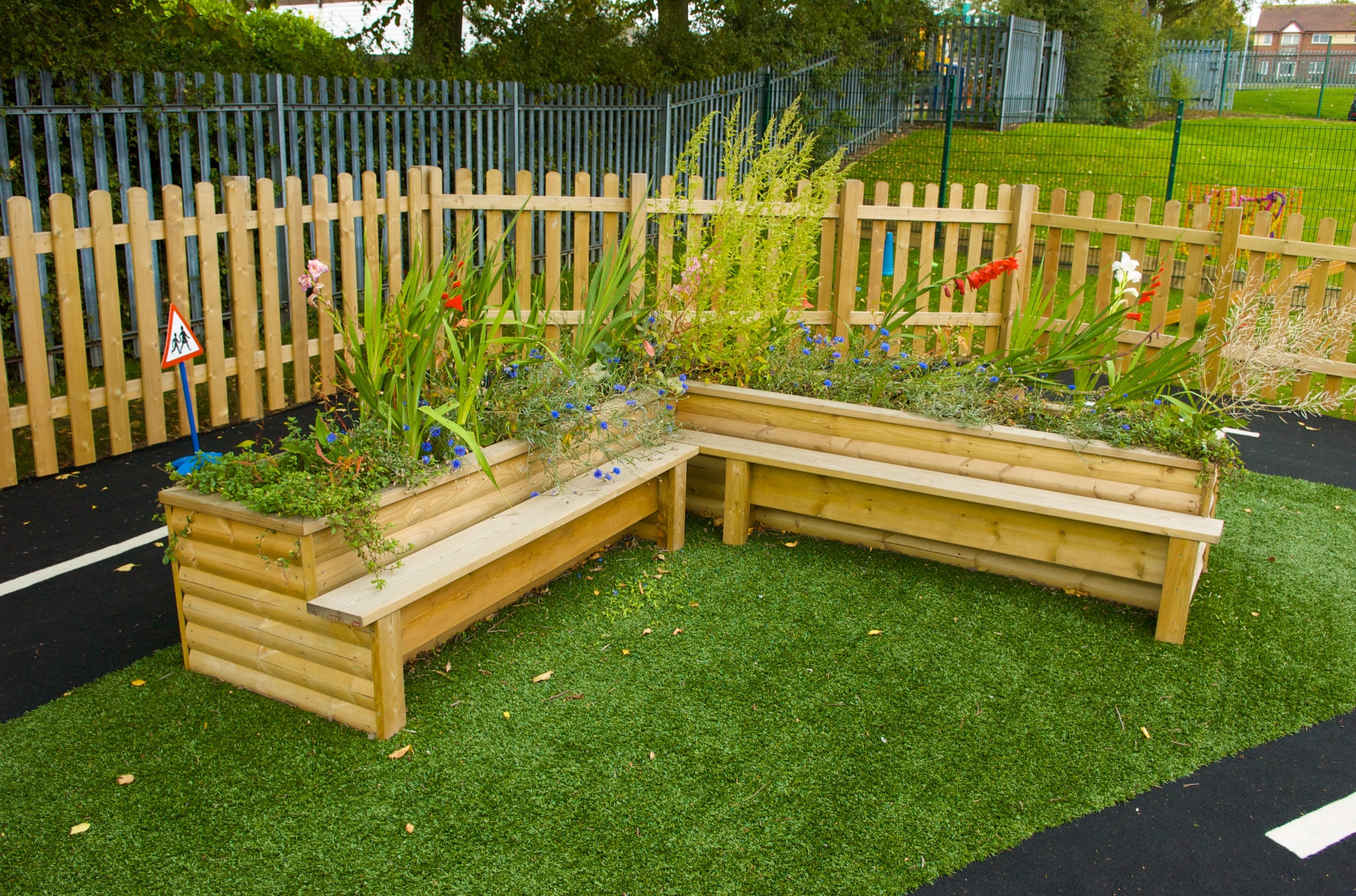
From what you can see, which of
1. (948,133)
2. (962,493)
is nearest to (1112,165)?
(948,133)

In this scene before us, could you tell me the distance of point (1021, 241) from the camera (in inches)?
307

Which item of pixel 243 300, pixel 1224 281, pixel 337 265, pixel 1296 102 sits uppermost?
pixel 1296 102

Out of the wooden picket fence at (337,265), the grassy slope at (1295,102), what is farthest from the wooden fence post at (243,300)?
the grassy slope at (1295,102)

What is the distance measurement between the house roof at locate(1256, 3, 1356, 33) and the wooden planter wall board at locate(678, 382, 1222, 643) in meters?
95.7

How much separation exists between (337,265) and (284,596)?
19.9 feet

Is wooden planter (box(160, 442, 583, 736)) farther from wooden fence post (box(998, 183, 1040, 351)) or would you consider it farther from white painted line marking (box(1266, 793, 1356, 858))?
wooden fence post (box(998, 183, 1040, 351))

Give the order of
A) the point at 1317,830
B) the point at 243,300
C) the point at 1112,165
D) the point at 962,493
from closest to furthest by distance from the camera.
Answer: the point at 1317,830 → the point at 962,493 → the point at 243,300 → the point at 1112,165

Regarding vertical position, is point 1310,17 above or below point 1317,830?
above

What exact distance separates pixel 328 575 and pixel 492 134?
24.0 feet

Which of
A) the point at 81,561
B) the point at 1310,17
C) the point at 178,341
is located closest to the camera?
the point at 178,341

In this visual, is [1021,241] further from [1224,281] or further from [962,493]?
[962,493]

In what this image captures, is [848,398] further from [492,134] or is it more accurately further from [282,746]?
[492,134]

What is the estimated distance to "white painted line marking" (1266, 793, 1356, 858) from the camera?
3.26m

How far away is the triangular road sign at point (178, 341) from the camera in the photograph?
4.02 meters
